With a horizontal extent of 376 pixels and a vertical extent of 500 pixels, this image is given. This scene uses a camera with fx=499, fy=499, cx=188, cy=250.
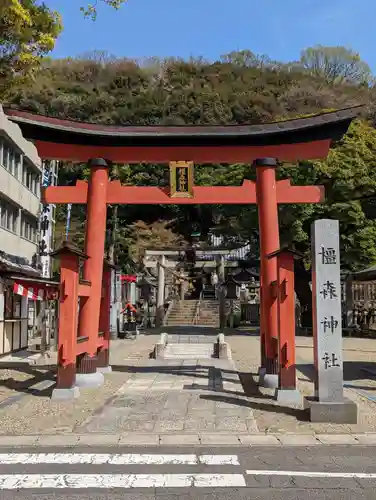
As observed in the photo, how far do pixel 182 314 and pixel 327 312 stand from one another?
30.2m

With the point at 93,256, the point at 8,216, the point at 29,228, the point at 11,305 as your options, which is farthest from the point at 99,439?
the point at 29,228

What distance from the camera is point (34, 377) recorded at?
40.9ft

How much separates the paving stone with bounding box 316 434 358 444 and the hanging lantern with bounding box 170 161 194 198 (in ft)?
21.0

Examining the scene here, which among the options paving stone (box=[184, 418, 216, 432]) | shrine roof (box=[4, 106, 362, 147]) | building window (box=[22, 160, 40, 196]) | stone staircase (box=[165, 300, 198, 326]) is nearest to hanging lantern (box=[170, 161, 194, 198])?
shrine roof (box=[4, 106, 362, 147])

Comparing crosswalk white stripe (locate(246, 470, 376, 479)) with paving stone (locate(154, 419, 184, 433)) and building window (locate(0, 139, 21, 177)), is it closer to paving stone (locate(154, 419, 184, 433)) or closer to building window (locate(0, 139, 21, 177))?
paving stone (locate(154, 419, 184, 433))

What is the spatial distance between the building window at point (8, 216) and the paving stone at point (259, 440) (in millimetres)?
16802


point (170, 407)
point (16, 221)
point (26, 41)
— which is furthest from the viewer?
point (16, 221)

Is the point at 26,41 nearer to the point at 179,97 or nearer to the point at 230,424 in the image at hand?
the point at 230,424

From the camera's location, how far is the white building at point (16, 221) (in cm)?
1697

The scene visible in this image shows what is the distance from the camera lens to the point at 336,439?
6840mm

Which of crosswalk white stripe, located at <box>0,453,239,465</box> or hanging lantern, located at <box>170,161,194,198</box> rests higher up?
hanging lantern, located at <box>170,161,194,198</box>

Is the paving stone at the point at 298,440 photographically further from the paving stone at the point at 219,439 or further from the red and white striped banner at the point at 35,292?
the red and white striped banner at the point at 35,292

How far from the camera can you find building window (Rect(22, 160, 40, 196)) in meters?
24.2

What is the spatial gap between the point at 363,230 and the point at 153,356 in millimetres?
13559
